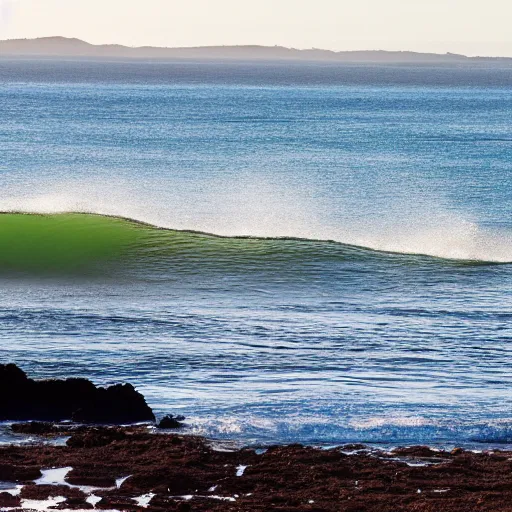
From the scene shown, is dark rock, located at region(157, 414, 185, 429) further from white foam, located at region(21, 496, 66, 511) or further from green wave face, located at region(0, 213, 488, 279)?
green wave face, located at region(0, 213, 488, 279)

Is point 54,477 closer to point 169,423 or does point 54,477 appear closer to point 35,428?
point 35,428

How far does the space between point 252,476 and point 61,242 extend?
18607 millimetres

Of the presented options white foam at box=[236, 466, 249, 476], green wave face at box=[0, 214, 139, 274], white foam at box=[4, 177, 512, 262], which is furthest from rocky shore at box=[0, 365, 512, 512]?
white foam at box=[4, 177, 512, 262]

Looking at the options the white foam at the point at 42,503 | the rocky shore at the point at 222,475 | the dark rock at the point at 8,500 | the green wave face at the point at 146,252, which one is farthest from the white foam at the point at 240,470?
the green wave face at the point at 146,252

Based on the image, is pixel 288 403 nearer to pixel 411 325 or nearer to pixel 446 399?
pixel 446 399

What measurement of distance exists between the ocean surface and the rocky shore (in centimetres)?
86

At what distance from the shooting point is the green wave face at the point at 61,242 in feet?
91.9

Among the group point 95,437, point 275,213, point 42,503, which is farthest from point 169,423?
point 275,213

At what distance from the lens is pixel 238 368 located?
703 inches

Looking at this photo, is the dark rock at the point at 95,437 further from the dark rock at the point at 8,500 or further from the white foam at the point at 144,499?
the dark rock at the point at 8,500

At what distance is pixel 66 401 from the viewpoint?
48.1 feet

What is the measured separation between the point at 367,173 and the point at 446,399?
1642 inches

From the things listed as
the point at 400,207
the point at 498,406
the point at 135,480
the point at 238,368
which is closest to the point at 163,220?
the point at 400,207

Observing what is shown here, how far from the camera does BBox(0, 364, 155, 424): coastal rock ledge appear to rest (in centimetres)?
1446
